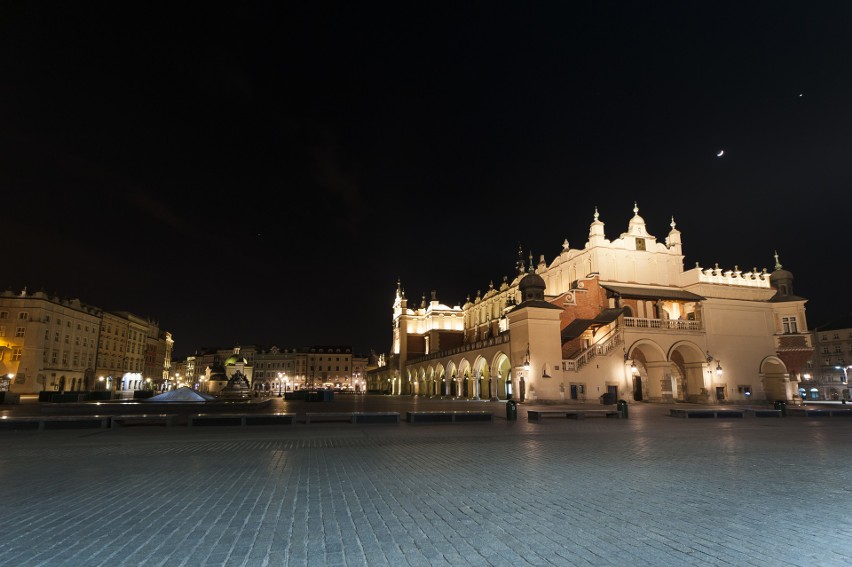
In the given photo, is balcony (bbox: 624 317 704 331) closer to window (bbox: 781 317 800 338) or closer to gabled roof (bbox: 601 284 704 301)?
gabled roof (bbox: 601 284 704 301)

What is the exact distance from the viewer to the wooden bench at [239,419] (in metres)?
20.7

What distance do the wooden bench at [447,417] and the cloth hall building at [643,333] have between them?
17024 mm

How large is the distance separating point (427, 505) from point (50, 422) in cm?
1915

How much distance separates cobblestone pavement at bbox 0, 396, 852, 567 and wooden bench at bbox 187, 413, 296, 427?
23.3ft

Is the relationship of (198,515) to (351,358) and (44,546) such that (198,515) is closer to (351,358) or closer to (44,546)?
(44,546)

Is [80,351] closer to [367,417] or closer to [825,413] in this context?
[367,417]

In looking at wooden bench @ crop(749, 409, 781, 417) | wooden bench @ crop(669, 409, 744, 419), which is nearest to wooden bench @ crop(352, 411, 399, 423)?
wooden bench @ crop(669, 409, 744, 419)

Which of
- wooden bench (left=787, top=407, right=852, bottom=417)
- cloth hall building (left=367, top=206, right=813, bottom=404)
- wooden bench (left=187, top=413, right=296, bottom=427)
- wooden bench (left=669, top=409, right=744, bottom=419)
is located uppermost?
cloth hall building (left=367, top=206, right=813, bottom=404)

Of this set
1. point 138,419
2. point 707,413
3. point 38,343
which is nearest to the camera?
point 138,419

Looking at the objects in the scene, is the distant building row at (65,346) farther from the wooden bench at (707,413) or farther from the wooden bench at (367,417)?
the wooden bench at (707,413)

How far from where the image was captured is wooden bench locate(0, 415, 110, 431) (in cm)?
1856

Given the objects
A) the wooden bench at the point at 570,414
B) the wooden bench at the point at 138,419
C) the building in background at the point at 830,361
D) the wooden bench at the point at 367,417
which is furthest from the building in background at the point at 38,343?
the building in background at the point at 830,361

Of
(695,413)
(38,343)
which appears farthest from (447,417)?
(38,343)

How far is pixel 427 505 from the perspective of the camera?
689cm
